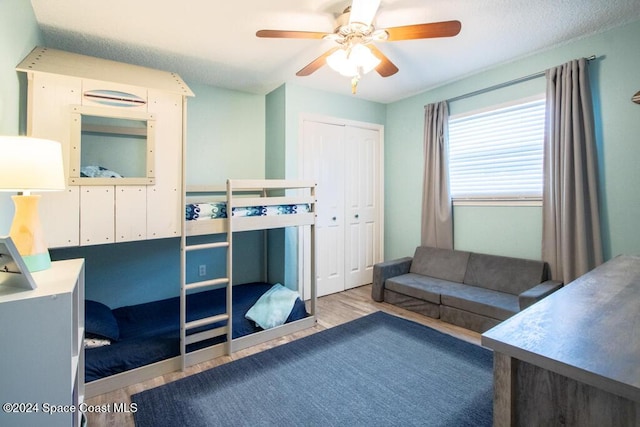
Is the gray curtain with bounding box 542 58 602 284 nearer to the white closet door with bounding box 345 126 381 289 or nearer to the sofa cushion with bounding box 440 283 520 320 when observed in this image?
the sofa cushion with bounding box 440 283 520 320

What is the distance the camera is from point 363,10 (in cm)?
171

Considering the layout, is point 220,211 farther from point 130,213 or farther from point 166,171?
point 130,213

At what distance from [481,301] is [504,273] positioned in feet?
1.63

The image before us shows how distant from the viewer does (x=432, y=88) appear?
362cm

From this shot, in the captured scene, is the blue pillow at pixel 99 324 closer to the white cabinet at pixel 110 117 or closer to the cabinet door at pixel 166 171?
the white cabinet at pixel 110 117

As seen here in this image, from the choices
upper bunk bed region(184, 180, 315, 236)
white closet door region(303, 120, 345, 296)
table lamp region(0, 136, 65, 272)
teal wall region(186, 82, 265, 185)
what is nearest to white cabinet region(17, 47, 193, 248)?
upper bunk bed region(184, 180, 315, 236)

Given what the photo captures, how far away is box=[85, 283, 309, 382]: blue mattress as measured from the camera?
6.51 ft

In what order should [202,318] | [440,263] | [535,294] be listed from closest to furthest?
[535,294], [202,318], [440,263]

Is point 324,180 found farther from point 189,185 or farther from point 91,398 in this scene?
point 91,398

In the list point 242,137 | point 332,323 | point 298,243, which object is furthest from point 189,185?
point 332,323

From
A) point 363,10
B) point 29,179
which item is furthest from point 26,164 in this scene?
point 363,10

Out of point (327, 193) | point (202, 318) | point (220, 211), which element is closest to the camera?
point (220, 211)

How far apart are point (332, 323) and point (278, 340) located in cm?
59

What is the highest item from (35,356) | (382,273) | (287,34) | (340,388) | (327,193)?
(287,34)
